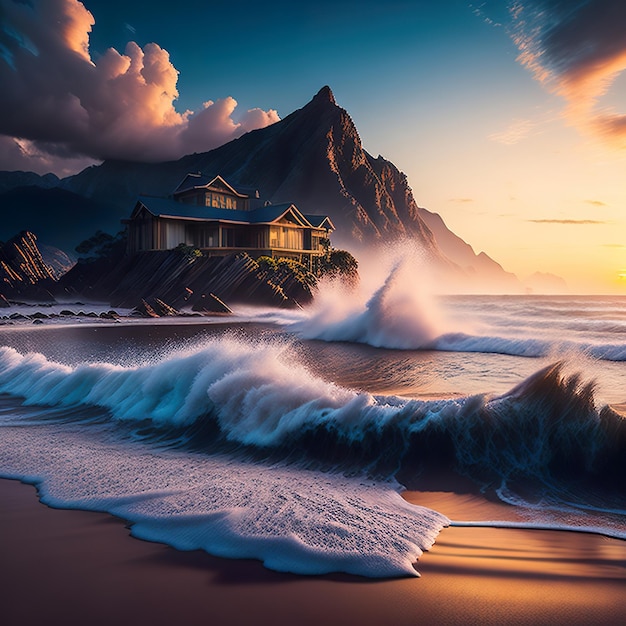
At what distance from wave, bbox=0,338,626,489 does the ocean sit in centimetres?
2

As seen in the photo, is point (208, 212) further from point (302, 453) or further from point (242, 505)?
point (242, 505)

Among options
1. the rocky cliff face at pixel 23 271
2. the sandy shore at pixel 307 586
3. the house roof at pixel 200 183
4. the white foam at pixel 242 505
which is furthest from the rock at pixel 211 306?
the sandy shore at pixel 307 586

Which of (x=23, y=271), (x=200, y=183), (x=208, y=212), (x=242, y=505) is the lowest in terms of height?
(x=242, y=505)

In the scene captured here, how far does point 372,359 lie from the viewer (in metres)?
19.8

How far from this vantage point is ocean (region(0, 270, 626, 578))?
4934 millimetres

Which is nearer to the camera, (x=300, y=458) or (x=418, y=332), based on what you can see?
(x=300, y=458)

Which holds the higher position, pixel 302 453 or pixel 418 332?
pixel 418 332

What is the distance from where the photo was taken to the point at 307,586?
394 cm

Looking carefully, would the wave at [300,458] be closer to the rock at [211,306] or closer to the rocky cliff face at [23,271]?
the rock at [211,306]

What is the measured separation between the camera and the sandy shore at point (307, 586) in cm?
353

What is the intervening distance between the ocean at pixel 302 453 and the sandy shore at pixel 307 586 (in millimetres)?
257

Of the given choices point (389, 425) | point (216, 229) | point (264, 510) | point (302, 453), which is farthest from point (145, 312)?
point (264, 510)

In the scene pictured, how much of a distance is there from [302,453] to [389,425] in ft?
4.59

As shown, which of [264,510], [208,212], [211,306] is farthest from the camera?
[208,212]
